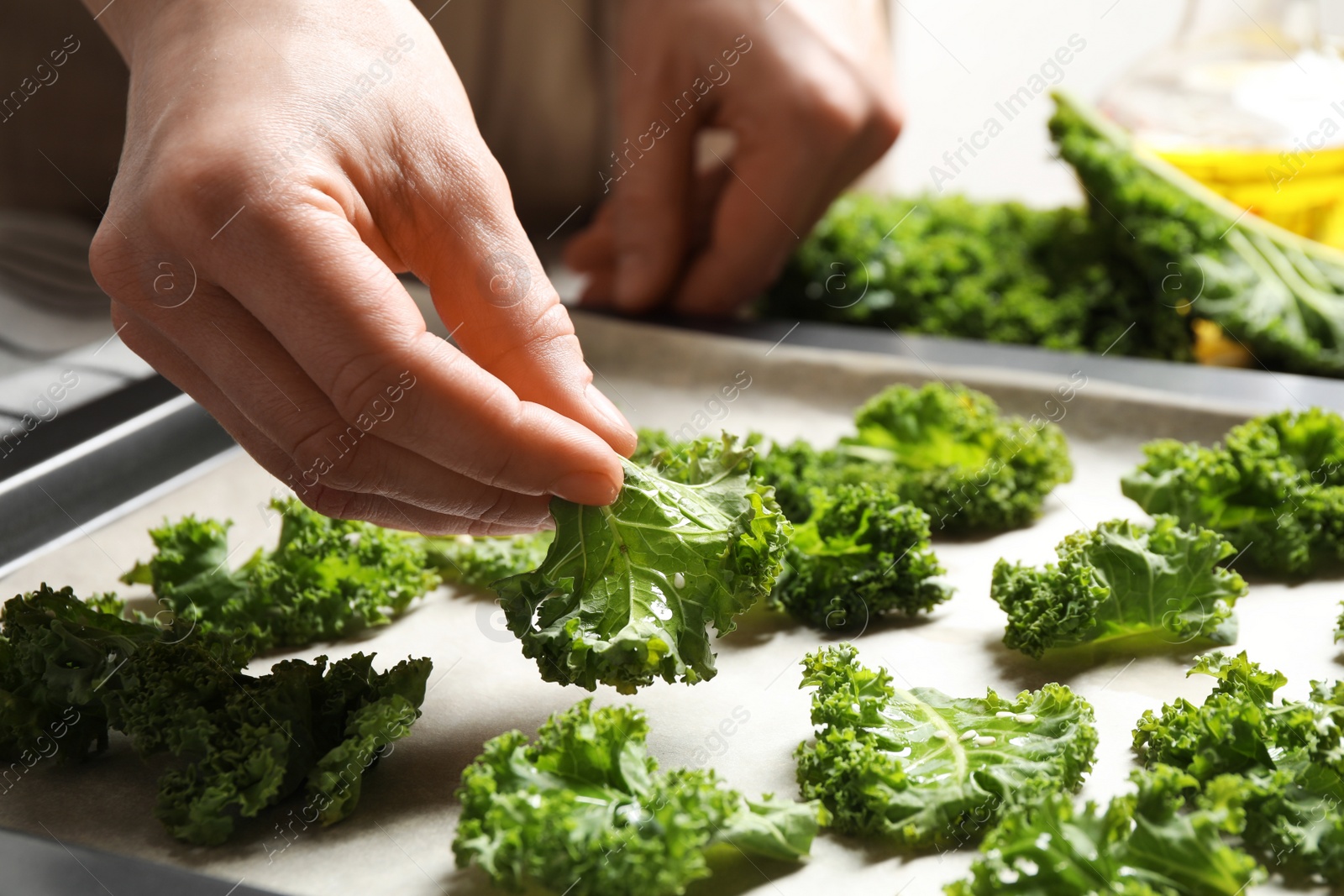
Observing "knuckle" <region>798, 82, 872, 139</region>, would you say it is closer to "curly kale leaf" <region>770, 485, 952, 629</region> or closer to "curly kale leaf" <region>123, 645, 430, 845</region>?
"curly kale leaf" <region>770, 485, 952, 629</region>

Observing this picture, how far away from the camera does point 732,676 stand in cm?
231

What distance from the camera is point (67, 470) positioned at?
275 cm

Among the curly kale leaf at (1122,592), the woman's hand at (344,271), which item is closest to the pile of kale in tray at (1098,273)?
the curly kale leaf at (1122,592)

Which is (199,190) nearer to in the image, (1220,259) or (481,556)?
(481,556)

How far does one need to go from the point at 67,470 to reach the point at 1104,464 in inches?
102

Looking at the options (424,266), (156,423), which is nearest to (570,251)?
(156,423)

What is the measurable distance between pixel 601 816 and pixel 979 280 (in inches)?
108

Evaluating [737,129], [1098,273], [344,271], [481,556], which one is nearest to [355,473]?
[344,271]

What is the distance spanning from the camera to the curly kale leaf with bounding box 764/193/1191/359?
3.75m

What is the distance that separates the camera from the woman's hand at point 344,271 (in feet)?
5.62

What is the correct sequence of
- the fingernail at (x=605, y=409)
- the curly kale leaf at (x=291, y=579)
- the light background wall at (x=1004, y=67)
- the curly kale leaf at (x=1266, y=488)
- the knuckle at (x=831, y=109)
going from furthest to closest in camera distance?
1. the light background wall at (x=1004, y=67)
2. the knuckle at (x=831, y=109)
3. the curly kale leaf at (x=1266, y=488)
4. the curly kale leaf at (x=291, y=579)
5. the fingernail at (x=605, y=409)

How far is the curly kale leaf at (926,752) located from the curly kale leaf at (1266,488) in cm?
Answer: 87

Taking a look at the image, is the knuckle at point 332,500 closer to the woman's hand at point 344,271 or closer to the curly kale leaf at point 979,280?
the woman's hand at point 344,271

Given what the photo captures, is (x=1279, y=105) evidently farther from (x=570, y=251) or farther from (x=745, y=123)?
(x=570, y=251)
